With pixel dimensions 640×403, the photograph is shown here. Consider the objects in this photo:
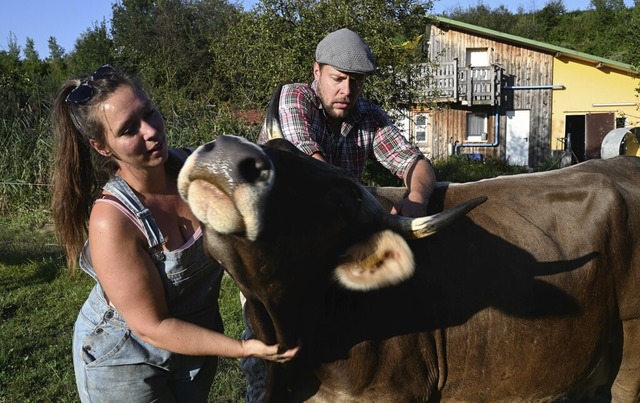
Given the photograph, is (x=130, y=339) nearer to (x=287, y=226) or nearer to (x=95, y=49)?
(x=287, y=226)

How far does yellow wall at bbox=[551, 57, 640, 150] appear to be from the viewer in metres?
31.6

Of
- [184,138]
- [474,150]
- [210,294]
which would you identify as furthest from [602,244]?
[474,150]

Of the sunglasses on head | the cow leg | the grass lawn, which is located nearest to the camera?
the sunglasses on head

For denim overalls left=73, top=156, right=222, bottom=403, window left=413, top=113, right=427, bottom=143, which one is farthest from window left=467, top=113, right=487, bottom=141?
denim overalls left=73, top=156, right=222, bottom=403

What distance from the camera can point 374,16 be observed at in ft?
48.6

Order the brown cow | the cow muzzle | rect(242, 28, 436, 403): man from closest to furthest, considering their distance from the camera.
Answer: the cow muzzle, the brown cow, rect(242, 28, 436, 403): man

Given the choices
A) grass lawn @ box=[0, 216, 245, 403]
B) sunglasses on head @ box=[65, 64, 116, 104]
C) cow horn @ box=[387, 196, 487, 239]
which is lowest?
grass lawn @ box=[0, 216, 245, 403]

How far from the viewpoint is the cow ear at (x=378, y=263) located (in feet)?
8.33

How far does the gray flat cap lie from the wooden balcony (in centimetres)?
2845

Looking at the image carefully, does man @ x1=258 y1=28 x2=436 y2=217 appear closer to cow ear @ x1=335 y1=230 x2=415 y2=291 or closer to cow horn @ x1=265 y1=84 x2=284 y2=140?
cow horn @ x1=265 y1=84 x2=284 y2=140

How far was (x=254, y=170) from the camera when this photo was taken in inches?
83.5

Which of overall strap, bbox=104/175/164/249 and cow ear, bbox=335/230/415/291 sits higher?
overall strap, bbox=104/175/164/249

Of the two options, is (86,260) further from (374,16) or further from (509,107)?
(509,107)

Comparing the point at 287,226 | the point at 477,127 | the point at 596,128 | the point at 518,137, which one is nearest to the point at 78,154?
the point at 287,226
